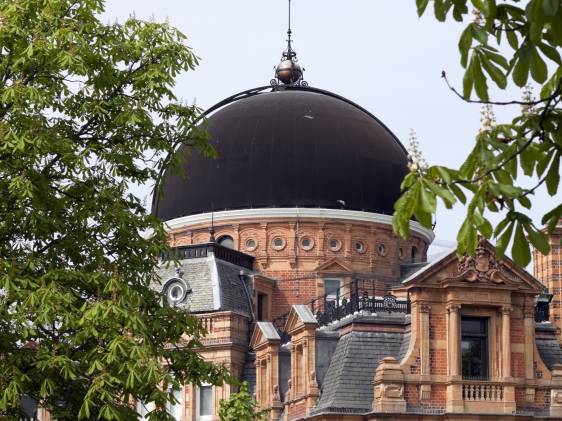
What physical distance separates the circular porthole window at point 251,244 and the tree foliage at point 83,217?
41110 millimetres

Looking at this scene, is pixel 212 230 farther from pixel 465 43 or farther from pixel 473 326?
pixel 465 43

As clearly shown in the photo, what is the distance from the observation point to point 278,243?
214 ft

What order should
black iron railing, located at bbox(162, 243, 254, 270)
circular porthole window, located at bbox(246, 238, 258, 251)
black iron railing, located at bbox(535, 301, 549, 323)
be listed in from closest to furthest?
1. black iron railing, located at bbox(535, 301, 549, 323)
2. black iron railing, located at bbox(162, 243, 254, 270)
3. circular porthole window, located at bbox(246, 238, 258, 251)

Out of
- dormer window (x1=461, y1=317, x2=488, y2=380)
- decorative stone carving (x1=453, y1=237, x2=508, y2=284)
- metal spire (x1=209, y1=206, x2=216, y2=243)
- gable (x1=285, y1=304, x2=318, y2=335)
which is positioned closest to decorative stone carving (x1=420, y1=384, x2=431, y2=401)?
dormer window (x1=461, y1=317, x2=488, y2=380)

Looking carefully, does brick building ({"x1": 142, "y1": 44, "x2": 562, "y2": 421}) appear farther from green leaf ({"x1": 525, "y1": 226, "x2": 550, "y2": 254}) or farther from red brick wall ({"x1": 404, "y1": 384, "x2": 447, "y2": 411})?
green leaf ({"x1": 525, "y1": 226, "x2": 550, "y2": 254})

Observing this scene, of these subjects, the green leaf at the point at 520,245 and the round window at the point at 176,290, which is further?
the round window at the point at 176,290

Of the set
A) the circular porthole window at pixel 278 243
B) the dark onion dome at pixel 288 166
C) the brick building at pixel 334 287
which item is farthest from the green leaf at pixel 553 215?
the circular porthole window at pixel 278 243

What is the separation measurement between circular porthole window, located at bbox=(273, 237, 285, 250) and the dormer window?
847 inches

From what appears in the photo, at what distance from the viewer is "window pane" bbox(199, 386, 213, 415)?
189 feet

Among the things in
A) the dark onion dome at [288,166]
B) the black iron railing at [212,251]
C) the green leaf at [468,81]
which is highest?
the dark onion dome at [288,166]

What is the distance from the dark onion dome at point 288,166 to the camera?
6481cm

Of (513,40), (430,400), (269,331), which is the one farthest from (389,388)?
(513,40)

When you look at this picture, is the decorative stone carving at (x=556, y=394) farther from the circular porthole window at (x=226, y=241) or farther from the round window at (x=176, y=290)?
the circular porthole window at (x=226, y=241)

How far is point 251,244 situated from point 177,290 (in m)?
7.11
